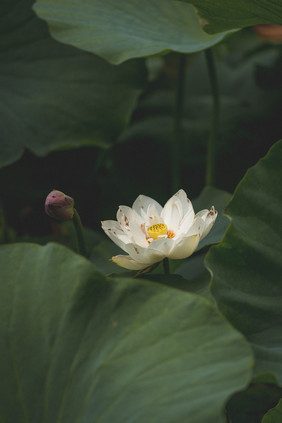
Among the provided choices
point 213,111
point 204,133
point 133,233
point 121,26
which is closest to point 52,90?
point 121,26

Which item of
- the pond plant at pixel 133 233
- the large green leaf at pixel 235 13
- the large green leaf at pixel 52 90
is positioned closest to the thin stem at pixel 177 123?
the pond plant at pixel 133 233

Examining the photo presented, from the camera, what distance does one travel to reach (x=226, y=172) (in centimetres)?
166

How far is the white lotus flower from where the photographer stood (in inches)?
33.4

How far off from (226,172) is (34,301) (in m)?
1.05

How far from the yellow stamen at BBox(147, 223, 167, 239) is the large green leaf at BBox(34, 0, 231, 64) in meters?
0.43

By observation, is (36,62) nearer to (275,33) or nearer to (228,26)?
(228,26)

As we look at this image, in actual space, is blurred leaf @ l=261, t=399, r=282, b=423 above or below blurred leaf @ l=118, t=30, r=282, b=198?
above

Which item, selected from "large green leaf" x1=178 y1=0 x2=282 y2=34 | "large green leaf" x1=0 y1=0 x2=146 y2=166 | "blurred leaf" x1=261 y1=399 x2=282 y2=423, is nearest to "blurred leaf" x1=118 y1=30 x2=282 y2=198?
"large green leaf" x1=0 y1=0 x2=146 y2=166

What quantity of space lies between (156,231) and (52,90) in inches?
26.8

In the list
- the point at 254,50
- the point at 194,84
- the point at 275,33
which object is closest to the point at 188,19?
the point at 194,84

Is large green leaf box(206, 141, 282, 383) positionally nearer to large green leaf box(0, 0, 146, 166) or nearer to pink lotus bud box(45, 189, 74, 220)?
pink lotus bud box(45, 189, 74, 220)

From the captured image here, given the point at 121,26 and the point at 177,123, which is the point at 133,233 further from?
the point at 177,123

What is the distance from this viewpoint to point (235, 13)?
3.24 feet

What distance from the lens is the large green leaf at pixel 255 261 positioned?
2.69 feet
